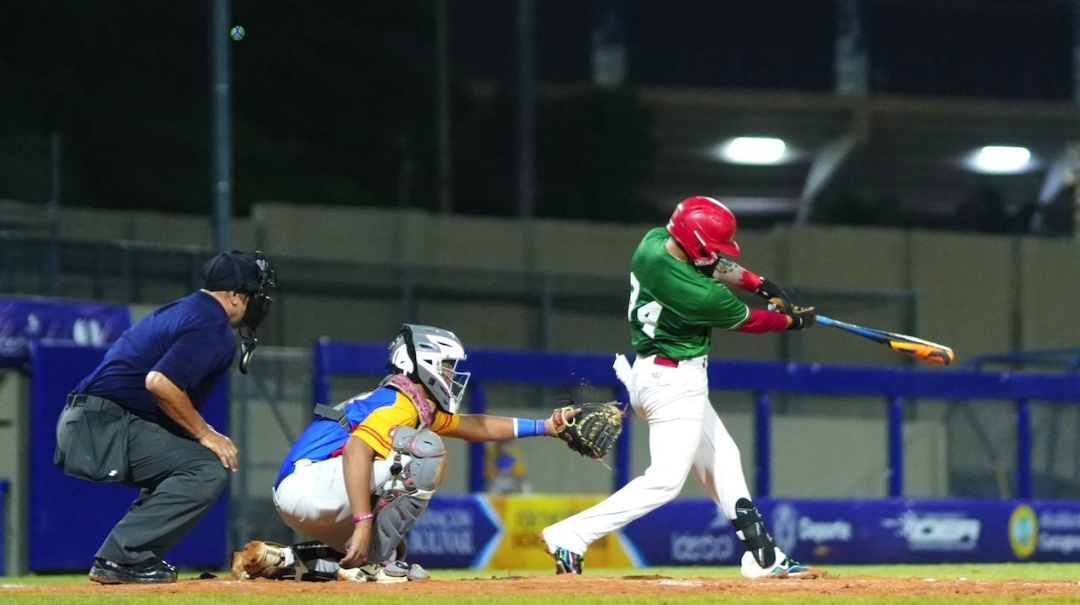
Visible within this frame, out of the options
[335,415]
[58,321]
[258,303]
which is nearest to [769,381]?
[58,321]

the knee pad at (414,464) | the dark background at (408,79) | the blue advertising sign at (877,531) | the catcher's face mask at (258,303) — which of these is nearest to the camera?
the knee pad at (414,464)

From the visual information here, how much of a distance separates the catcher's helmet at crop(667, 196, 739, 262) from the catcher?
2.69 ft

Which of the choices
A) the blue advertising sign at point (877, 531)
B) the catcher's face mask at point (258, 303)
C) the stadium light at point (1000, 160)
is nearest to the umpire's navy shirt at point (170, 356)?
the catcher's face mask at point (258, 303)

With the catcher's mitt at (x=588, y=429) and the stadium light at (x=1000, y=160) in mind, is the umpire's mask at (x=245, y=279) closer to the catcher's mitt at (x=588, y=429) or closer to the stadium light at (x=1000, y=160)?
the catcher's mitt at (x=588, y=429)

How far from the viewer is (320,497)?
759 cm

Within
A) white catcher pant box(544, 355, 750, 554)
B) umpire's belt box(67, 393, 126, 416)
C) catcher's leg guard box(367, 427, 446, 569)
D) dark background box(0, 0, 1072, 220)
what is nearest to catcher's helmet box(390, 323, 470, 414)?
catcher's leg guard box(367, 427, 446, 569)

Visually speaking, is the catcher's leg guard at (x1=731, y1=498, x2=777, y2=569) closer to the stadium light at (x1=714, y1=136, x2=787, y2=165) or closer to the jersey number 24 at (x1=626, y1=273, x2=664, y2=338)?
the jersey number 24 at (x1=626, y1=273, x2=664, y2=338)

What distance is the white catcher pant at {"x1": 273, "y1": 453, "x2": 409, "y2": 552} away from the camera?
24.9 feet

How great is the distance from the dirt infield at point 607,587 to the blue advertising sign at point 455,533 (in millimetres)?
4307

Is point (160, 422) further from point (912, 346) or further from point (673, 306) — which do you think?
point (912, 346)

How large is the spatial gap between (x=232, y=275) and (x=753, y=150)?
22.7 meters

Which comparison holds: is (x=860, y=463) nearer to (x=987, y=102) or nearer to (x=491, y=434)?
(x=491, y=434)

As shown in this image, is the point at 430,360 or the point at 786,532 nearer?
the point at 430,360

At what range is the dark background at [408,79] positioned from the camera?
76.3 feet
